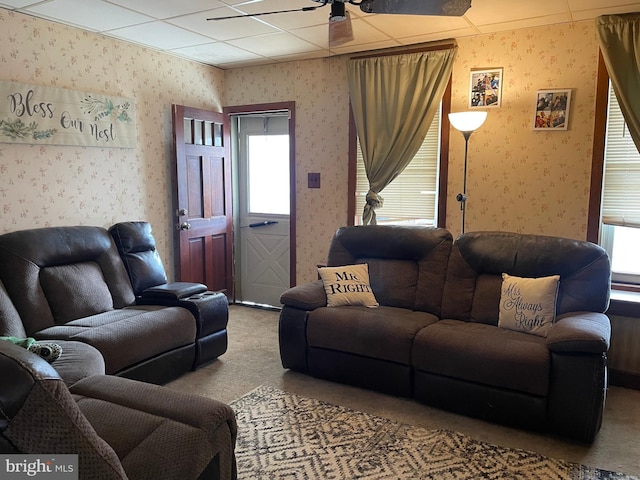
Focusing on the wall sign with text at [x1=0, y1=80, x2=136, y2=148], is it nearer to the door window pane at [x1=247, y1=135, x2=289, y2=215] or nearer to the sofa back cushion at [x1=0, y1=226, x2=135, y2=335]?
the sofa back cushion at [x1=0, y1=226, x2=135, y2=335]

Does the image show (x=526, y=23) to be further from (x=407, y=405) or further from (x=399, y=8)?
(x=407, y=405)

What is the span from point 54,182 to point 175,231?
4.02 ft

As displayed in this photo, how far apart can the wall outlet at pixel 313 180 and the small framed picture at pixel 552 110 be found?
200 cm

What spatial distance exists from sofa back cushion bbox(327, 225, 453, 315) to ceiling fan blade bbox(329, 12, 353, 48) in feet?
5.19

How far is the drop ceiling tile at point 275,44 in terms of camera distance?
13.0 feet

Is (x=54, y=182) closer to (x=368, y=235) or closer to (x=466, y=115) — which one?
(x=368, y=235)

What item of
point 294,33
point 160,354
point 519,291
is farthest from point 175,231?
point 519,291

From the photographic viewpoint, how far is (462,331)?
2.99 metres

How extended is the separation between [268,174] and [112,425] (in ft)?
12.4

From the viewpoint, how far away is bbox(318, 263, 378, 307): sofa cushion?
356 centimetres

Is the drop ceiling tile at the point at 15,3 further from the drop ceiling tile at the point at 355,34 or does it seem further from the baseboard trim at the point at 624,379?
the baseboard trim at the point at 624,379

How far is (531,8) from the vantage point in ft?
10.6

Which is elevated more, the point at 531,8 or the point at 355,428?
the point at 531,8

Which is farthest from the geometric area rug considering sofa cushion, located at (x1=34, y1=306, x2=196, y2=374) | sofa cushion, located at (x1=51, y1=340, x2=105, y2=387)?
sofa cushion, located at (x1=51, y1=340, x2=105, y2=387)
